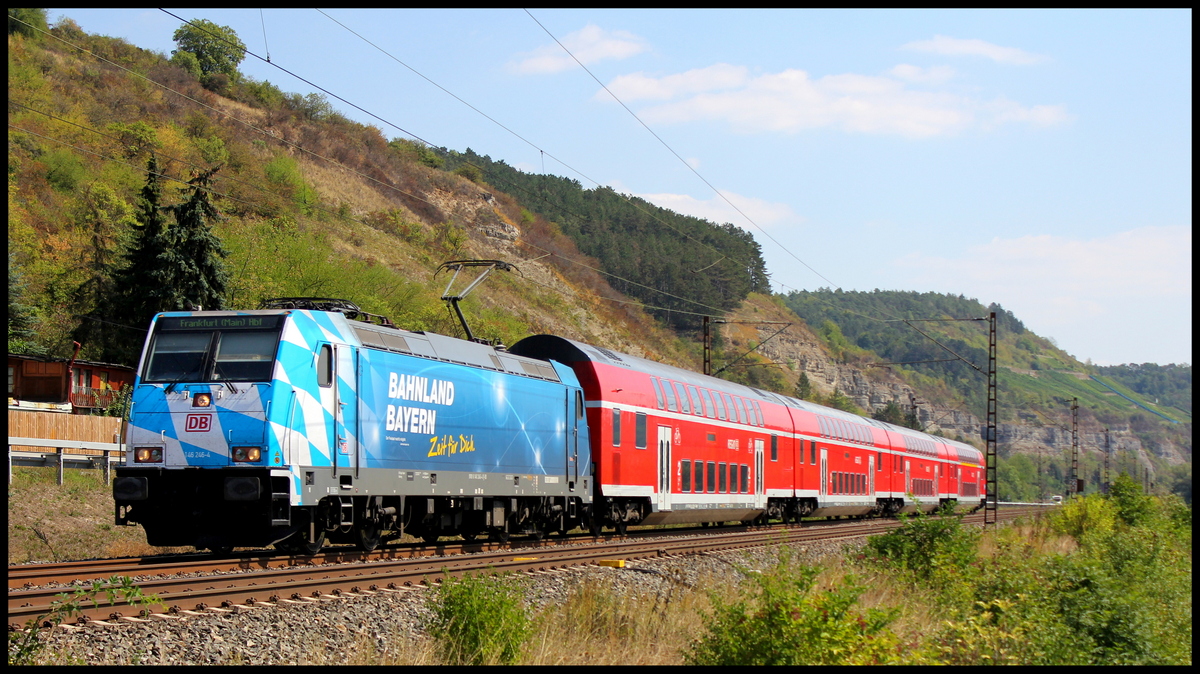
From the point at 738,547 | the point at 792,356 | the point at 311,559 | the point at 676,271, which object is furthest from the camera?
the point at 792,356

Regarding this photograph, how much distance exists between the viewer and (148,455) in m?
15.3

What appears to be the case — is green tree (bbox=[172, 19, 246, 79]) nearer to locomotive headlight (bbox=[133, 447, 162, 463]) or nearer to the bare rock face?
the bare rock face

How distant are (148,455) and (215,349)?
5.74ft

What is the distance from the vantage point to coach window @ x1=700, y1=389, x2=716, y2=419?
29.3m

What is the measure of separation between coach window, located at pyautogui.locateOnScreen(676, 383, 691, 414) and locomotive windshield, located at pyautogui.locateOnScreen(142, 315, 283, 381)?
1419 cm

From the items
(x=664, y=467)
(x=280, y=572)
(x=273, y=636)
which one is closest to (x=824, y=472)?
(x=664, y=467)

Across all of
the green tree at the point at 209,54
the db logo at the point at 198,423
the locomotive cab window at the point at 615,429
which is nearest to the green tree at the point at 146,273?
the locomotive cab window at the point at 615,429

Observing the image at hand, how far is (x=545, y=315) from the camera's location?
8781 centimetres

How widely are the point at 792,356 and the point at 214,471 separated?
12981cm

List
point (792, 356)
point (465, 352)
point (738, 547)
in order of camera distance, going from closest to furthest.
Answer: point (465, 352), point (738, 547), point (792, 356)

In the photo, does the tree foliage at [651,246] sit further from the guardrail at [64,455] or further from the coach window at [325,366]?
the coach window at [325,366]

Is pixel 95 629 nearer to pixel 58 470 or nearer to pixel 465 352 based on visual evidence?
pixel 465 352

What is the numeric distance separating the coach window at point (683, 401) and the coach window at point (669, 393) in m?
0.45

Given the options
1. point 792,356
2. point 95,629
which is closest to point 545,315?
point 792,356
